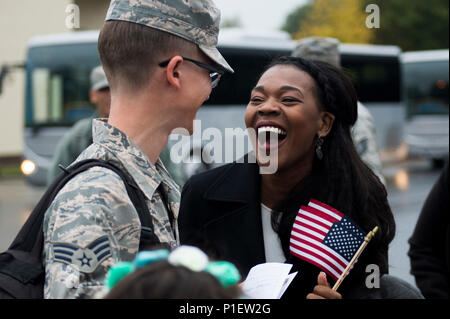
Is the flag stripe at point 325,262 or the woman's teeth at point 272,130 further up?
the woman's teeth at point 272,130

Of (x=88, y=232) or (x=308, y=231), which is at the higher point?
(x=88, y=232)

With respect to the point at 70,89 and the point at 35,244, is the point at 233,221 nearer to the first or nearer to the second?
the point at 35,244

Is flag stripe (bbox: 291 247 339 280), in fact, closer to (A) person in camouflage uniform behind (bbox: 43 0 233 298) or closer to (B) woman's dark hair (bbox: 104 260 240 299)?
(A) person in camouflage uniform behind (bbox: 43 0 233 298)

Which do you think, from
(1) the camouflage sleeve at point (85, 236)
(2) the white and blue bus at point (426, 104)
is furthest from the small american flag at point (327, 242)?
(2) the white and blue bus at point (426, 104)

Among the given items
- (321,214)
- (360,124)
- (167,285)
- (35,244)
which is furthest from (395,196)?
(167,285)

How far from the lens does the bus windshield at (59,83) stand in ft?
42.8

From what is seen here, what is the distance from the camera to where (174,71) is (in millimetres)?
1913

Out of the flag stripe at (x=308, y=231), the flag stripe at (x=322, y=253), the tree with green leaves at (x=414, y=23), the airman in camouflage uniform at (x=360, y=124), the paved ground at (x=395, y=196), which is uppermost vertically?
the tree with green leaves at (x=414, y=23)

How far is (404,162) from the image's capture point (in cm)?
2227

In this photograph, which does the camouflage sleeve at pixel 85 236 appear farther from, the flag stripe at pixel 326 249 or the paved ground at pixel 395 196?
the paved ground at pixel 395 196

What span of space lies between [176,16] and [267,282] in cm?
80

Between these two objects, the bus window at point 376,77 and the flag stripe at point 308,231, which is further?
the bus window at point 376,77

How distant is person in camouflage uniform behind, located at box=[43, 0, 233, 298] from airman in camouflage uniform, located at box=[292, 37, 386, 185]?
220 cm

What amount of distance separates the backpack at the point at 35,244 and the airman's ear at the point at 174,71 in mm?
331
